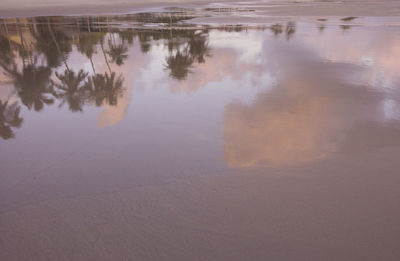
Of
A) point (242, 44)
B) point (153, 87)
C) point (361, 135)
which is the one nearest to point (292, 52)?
point (242, 44)

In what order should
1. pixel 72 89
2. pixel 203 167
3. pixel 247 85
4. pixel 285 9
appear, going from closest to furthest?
pixel 203 167 → pixel 247 85 → pixel 72 89 → pixel 285 9

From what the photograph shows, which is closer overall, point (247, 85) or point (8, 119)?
point (8, 119)

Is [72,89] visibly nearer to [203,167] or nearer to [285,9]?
[203,167]

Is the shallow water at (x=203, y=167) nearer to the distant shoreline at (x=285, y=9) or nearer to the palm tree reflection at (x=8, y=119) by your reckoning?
the palm tree reflection at (x=8, y=119)

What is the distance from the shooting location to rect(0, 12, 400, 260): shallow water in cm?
295

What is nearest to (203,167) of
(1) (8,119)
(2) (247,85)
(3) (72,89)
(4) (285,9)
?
(2) (247,85)

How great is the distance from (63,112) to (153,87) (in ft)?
9.21

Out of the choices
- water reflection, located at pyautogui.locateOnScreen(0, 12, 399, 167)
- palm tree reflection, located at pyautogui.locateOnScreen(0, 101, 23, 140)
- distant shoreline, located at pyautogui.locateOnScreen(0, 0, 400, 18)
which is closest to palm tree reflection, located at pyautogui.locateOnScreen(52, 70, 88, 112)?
water reflection, located at pyautogui.locateOnScreen(0, 12, 399, 167)

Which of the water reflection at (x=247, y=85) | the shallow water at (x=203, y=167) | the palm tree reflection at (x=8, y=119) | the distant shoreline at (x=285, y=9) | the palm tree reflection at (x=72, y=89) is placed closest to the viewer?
the shallow water at (x=203, y=167)

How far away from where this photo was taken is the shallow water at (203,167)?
2.95 meters

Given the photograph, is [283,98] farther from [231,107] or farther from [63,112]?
[63,112]

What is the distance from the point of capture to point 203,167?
13.9 feet

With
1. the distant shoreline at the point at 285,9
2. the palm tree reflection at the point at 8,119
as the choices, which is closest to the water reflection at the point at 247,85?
the palm tree reflection at the point at 8,119

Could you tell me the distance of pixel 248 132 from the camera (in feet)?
17.6
